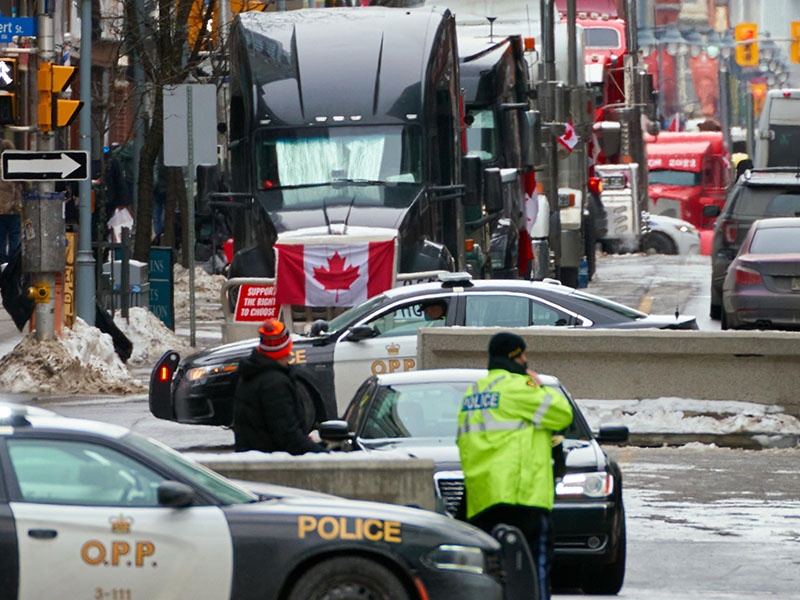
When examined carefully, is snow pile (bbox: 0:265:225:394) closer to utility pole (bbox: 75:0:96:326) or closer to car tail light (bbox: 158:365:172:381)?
utility pole (bbox: 75:0:96:326)

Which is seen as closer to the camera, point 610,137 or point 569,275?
point 569,275

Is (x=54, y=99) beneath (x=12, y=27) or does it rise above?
beneath

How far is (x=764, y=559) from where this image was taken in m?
11.4

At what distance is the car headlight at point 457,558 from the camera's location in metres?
8.34

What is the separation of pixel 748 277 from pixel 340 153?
4.70m

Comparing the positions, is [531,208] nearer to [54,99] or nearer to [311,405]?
[54,99]

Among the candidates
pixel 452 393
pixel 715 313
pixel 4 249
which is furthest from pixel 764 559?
pixel 4 249

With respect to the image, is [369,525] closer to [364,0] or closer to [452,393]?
[452,393]

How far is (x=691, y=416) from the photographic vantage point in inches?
645

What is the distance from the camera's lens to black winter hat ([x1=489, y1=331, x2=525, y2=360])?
8867mm

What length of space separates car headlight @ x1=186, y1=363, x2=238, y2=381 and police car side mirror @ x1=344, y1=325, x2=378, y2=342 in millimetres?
934

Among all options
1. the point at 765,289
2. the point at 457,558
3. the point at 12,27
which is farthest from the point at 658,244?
the point at 457,558

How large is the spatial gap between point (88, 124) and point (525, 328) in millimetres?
8271

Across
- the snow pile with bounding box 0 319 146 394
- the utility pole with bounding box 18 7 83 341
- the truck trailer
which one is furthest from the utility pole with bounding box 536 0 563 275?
the utility pole with bounding box 18 7 83 341
